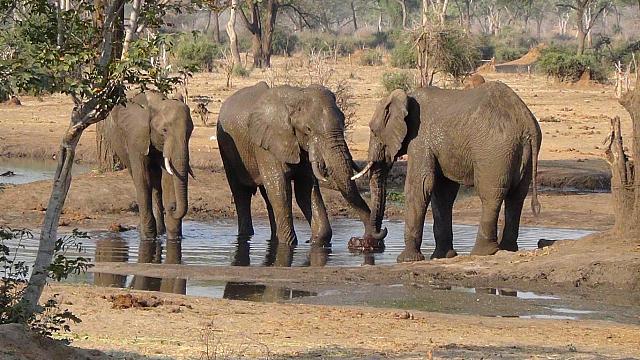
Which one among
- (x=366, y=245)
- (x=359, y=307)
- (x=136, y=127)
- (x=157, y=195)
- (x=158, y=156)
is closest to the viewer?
(x=359, y=307)

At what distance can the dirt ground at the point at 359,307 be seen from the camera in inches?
344

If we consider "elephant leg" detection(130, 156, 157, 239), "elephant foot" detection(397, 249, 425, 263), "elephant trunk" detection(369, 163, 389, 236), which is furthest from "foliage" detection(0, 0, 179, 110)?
"elephant leg" detection(130, 156, 157, 239)

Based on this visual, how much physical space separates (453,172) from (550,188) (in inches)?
334

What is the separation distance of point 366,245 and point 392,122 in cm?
166

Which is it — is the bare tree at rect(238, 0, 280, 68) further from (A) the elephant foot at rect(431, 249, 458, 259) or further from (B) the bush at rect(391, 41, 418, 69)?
(A) the elephant foot at rect(431, 249, 458, 259)

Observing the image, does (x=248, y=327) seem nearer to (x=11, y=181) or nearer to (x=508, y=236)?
(x=508, y=236)

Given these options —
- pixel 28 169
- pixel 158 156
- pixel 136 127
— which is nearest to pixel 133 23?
pixel 136 127

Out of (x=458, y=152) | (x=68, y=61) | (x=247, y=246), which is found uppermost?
(x=68, y=61)

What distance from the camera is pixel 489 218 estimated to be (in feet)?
46.7

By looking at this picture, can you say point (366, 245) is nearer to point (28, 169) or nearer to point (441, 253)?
point (441, 253)

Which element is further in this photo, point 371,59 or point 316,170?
point 371,59

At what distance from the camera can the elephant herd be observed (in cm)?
1423

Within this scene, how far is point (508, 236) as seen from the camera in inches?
574

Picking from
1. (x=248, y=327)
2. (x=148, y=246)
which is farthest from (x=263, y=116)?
(x=248, y=327)
